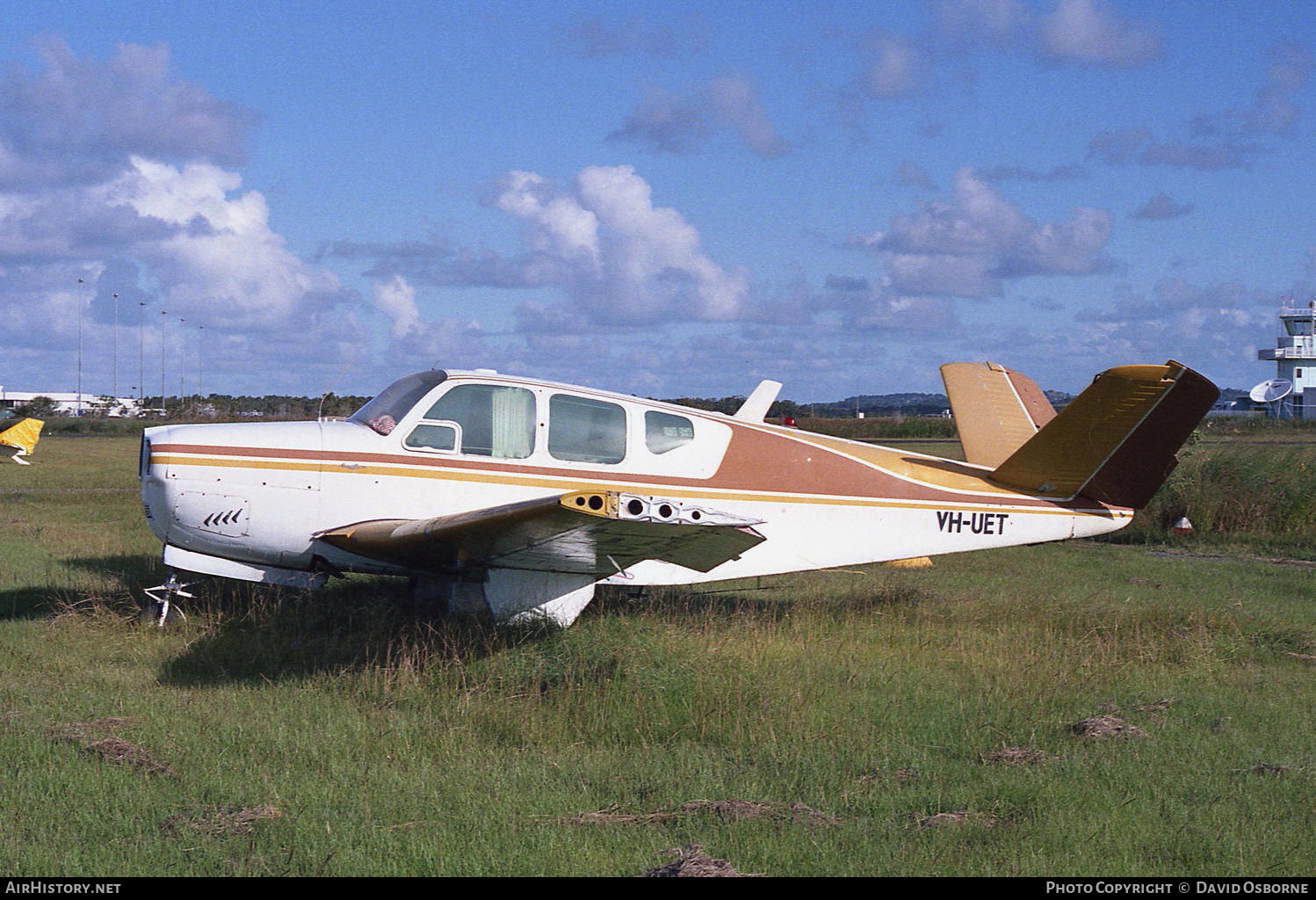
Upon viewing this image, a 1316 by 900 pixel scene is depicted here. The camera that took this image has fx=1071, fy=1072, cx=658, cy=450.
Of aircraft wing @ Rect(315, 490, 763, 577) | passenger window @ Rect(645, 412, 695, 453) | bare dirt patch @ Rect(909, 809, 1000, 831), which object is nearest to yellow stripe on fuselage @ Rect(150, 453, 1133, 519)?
passenger window @ Rect(645, 412, 695, 453)

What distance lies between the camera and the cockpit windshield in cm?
856

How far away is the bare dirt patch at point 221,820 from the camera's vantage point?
4453 mm

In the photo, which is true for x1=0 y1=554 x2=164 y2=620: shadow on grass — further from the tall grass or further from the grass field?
the tall grass

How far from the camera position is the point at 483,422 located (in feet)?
28.2

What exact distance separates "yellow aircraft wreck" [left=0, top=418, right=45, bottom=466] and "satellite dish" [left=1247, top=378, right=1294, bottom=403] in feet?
245

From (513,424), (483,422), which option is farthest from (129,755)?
(513,424)

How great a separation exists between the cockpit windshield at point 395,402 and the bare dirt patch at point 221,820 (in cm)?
419

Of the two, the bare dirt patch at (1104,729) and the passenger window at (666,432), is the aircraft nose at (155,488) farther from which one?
the bare dirt patch at (1104,729)

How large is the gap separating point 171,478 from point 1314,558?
14.1 metres

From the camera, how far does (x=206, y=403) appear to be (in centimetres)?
7175

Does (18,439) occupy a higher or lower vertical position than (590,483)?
higher

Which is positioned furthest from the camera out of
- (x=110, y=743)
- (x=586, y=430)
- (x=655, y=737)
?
(x=586, y=430)

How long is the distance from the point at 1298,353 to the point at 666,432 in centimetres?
8113

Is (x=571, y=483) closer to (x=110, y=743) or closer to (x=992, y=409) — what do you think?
(x=110, y=743)
